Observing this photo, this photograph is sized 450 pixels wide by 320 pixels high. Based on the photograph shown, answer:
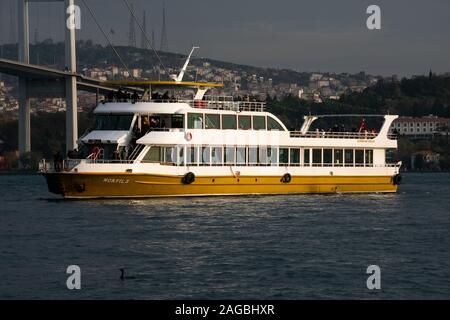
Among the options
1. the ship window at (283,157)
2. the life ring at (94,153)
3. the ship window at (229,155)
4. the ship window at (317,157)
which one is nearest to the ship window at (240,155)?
the ship window at (229,155)

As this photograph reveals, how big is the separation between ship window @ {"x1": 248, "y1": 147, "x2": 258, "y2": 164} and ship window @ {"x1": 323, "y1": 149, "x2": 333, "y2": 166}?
3942mm

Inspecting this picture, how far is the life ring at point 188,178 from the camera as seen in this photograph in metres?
38.2

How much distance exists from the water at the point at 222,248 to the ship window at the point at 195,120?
8.73 ft

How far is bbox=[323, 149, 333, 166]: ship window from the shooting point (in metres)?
44.1

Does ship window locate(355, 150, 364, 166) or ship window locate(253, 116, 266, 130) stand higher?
ship window locate(253, 116, 266, 130)

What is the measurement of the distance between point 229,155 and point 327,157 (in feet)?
18.3

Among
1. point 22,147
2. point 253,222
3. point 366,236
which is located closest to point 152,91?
point 253,222

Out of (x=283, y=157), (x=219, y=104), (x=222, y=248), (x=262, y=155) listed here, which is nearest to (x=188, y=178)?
(x=219, y=104)

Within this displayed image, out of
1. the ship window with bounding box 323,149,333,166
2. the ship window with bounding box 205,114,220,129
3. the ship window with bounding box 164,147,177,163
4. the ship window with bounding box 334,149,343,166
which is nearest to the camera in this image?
the ship window with bounding box 164,147,177,163

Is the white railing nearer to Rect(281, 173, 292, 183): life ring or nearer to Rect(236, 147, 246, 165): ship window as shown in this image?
Rect(281, 173, 292, 183): life ring

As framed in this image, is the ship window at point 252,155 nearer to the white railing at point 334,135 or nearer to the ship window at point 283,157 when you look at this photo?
the ship window at point 283,157

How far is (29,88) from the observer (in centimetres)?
9056

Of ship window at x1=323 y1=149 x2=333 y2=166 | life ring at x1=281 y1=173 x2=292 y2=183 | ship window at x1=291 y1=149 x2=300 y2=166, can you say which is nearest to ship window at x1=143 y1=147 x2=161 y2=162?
life ring at x1=281 y1=173 x2=292 y2=183
